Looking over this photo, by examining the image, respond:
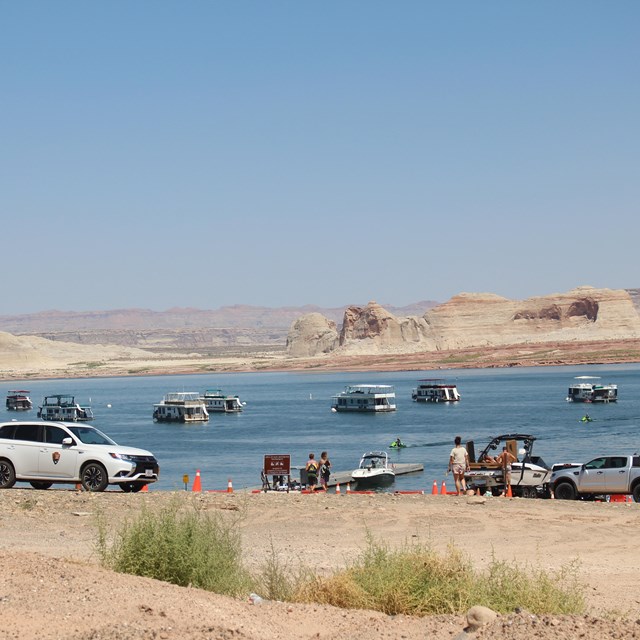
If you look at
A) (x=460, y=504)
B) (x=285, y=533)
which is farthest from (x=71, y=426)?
(x=460, y=504)

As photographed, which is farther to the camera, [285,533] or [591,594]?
[285,533]

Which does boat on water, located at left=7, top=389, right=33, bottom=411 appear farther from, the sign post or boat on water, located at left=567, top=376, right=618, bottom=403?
the sign post

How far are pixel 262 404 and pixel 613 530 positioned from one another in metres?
98.0

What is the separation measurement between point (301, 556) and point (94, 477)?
8.41 meters

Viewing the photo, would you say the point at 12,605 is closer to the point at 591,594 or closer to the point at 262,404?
the point at 591,594

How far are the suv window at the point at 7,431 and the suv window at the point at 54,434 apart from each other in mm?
806

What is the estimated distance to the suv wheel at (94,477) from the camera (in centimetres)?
2336

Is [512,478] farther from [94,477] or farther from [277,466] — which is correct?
[94,477]

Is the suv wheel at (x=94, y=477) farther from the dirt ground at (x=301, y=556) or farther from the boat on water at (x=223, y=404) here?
the boat on water at (x=223, y=404)

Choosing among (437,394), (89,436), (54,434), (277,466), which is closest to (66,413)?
(437,394)

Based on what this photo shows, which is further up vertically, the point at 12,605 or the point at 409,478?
the point at 12,605

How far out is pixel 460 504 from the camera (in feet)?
73.3

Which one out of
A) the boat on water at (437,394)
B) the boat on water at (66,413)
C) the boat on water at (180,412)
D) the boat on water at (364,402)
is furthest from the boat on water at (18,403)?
the boat on water at (437,394)

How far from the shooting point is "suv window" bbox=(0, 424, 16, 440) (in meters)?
24.0
